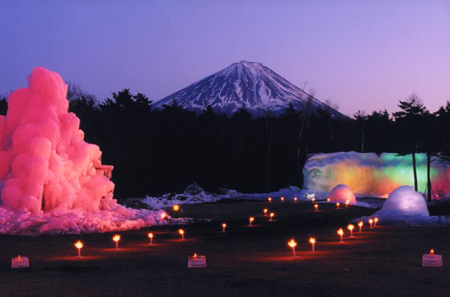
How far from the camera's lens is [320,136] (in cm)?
7362

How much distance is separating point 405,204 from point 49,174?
55.0ft

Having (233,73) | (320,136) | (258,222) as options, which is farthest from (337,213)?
(233,73)

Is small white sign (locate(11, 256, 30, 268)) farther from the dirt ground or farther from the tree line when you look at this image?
the tree line

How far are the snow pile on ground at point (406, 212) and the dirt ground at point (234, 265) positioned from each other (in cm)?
256

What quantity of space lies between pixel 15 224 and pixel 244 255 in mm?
12344

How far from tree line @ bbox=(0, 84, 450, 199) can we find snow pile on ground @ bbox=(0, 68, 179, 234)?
64.2 ft

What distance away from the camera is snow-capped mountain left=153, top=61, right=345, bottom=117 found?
387 ft

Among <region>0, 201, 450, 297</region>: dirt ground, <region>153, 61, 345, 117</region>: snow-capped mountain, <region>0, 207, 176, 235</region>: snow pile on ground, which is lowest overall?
<region>0, 201, 450, 297</region>: dirt ground

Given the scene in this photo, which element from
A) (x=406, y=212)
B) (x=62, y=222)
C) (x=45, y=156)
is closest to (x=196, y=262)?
(x=62, y=222)

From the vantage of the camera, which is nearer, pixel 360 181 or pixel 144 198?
pixel 144 198

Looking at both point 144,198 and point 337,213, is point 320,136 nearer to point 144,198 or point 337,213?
point 144,198

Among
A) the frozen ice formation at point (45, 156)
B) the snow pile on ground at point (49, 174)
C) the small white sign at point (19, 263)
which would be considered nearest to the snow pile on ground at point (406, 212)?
the snow pile on ground at point (49, 174)

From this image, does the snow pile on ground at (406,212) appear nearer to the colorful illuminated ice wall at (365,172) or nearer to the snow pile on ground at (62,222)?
the snow pile on ground at (62,222)

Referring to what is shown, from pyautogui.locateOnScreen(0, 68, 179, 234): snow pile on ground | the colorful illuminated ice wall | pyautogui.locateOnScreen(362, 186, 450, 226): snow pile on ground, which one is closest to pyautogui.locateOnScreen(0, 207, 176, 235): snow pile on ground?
pyautogui.locateOnScreen(0, 68, 179, 234): snow pile on ground
